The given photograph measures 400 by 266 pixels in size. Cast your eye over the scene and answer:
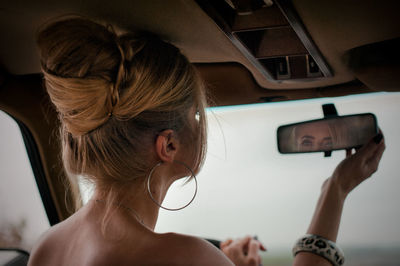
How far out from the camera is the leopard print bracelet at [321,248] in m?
1.25

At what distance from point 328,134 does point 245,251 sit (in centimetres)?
64

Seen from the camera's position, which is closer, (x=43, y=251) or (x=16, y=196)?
(x=43, y=251)

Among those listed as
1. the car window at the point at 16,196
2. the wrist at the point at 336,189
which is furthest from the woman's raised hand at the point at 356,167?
the car window at the point at 16,196

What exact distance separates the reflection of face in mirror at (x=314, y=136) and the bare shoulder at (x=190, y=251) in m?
0.64

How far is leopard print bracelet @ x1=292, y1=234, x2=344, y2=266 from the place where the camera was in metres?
1.25

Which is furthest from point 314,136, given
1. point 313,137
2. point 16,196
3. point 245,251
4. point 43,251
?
point 16,196

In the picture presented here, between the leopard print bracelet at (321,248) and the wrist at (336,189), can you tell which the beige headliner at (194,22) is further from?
the leopard print bracelet at (321,248)

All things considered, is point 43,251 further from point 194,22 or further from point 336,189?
point 336,189

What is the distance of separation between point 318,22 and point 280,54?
0.62 ft

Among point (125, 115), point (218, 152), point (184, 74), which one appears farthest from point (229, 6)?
point (218, 152)

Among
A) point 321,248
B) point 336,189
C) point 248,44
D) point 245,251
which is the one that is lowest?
point 245,251

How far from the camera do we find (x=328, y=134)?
1457 millimetres

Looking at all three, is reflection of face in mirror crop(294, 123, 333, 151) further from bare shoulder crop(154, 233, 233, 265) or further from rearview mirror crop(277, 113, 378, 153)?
bare shoulder crop(154, 233, 233, 265)

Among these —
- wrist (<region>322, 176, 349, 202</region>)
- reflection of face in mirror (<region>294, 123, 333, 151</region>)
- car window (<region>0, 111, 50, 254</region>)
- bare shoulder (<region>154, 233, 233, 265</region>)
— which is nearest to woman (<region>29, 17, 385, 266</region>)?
bare shoulder (<region>154, 233, 233, 265</region>)
